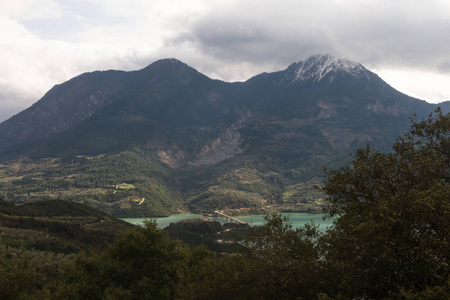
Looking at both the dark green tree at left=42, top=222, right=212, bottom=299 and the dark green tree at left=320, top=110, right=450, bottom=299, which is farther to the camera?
the dark green tree at left=42, top=222, right=212, bottom=299

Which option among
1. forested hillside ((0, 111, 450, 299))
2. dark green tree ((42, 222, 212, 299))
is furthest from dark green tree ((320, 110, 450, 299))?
dark green tree ((42, 222, 212, 299))

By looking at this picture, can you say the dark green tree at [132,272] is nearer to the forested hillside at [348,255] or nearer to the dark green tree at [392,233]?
the forested hillside at [348,255]

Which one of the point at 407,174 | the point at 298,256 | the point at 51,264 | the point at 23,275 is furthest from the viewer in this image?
the point at 51,264

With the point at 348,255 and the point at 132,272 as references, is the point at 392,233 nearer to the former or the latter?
the point at 348,255

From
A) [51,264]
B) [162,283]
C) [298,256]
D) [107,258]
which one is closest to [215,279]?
[298,256]

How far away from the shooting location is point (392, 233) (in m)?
26.7

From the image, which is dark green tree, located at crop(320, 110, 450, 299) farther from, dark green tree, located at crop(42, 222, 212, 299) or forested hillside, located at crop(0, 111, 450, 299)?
dark green tree, located at crop(42, 222, 212, 299)

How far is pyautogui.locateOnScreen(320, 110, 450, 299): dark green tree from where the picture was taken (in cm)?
2498

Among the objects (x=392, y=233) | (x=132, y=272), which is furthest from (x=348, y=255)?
(x=132, y=272)

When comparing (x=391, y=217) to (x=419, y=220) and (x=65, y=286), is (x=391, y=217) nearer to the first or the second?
(x=419, y=220)

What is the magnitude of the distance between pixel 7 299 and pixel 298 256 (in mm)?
31758

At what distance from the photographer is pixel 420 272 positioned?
2488cm

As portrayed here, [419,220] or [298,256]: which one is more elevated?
[419,220]

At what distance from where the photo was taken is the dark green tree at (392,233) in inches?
984
